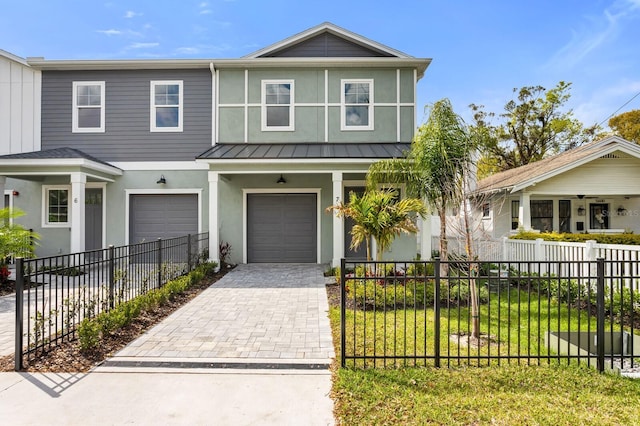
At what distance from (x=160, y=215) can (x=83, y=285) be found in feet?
19.4

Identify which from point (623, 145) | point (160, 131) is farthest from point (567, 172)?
point (160, 131)

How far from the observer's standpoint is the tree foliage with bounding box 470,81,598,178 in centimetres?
2541

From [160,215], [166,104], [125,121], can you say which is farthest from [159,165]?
[166,104]

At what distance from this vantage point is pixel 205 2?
10.2m

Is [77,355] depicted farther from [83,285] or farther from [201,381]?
Result: [83,285]

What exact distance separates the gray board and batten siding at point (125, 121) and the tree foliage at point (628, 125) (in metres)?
33.1

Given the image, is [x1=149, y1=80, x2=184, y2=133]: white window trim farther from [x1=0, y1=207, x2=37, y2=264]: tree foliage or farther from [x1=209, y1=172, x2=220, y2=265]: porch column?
[x1=0, y1=207, x2=37, y2=264]: tree foliage

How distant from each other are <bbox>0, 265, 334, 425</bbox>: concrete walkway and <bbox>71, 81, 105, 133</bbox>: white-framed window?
29.9ft

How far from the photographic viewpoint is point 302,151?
34.9 ft

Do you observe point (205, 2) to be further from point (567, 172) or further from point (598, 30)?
point (598, 30)

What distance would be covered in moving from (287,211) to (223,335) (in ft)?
23.5

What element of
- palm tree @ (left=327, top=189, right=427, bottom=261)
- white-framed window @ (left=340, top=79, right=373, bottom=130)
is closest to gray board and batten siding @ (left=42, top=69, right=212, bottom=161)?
white-framed window @ (left=340, top=79, right=373, bottom=130)

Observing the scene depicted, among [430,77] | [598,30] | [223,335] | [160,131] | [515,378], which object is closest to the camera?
[515,378]

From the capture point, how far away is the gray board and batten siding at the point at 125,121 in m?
11.5
